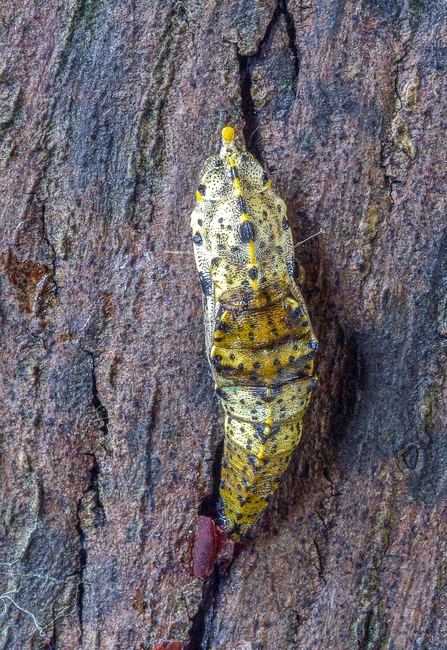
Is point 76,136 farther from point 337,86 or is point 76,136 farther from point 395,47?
point 395,47

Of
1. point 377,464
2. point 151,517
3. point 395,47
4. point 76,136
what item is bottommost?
point 151,517

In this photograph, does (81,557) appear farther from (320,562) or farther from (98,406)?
(320,562)

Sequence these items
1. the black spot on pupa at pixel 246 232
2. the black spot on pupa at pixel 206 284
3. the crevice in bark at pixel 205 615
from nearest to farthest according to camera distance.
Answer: the black spot on pupa at pixel 246 232 → the black spot on pupa at pixel 206 284 → the crevice in bark at pixel 205 615

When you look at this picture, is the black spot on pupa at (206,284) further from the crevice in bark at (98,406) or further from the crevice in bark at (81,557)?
the crevice in bark at (81,557)

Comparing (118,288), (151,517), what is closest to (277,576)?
(151,517)

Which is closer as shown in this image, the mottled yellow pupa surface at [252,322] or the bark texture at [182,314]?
the mottled yellow pupa surface at [252,322]

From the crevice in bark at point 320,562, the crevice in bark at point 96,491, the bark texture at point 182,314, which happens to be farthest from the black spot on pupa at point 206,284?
the crevice in bark at point 320,562

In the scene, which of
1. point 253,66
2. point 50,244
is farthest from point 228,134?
point 50,244

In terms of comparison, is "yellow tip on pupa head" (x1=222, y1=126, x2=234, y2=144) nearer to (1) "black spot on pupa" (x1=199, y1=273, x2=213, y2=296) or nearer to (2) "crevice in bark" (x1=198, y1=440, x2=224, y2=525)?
(1) "black spot on pupa" (x1=199, y1=273, x2=213, y2=296)
